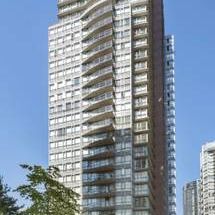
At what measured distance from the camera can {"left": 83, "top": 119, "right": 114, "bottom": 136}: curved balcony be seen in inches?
5674

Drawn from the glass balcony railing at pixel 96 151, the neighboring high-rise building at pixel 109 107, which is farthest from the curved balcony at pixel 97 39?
the glass balcony railing at pixel 96 151

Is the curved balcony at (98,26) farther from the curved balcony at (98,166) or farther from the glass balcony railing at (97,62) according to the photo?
the curved balcony at (98,166)

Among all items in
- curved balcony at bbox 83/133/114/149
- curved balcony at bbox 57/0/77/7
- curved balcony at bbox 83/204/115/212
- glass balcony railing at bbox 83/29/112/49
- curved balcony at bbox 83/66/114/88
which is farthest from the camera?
curved balcony at bbox 57/0/77/7

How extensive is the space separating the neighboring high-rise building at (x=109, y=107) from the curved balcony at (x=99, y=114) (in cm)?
21

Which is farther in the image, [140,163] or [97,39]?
[97,39]

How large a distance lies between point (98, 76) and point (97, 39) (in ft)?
29.6

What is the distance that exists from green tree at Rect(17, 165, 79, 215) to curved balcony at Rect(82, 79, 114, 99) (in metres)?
118

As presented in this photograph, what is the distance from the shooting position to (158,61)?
164625 mm

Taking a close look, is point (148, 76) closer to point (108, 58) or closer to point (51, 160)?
point (108, 58)

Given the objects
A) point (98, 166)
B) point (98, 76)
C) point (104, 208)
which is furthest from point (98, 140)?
point (104, 208)

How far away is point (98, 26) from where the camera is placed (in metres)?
154

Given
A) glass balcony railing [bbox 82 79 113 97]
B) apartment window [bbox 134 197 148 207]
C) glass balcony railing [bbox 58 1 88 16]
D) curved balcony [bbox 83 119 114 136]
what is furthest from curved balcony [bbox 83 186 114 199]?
glass balcony railing [bbox 58 1 88 16]

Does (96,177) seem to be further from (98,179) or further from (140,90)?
(140,90)

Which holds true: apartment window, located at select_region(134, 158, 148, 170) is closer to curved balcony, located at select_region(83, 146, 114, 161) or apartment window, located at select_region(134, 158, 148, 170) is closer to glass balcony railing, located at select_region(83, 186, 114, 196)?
curved balcony, located at select_region(83, 146, 114, 161)
